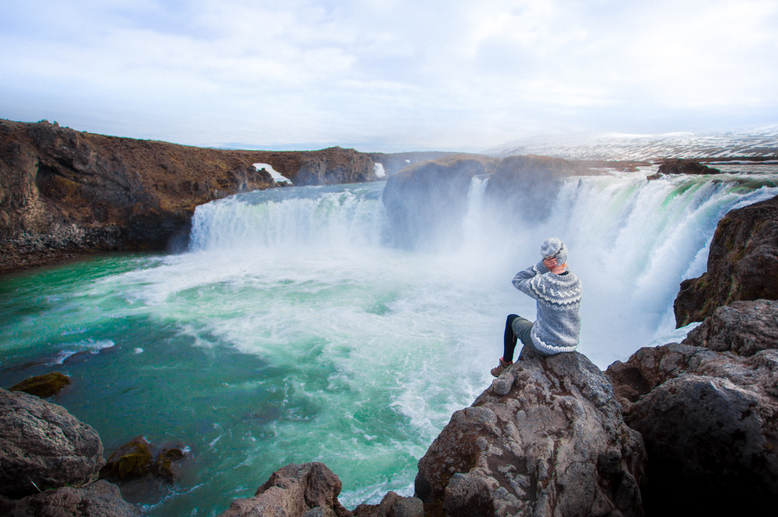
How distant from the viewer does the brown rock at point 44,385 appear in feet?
23.2

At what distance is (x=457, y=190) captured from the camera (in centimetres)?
1888

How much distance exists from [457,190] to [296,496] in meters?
17.1

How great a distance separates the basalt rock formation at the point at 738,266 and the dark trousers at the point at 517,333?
3423mm

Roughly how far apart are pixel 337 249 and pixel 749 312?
17.3m

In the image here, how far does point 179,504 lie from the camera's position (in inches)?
190

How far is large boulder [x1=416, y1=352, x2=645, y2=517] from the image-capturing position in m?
2.56

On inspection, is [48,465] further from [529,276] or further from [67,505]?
[529,276]

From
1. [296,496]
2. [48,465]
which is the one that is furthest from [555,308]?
[48,465]

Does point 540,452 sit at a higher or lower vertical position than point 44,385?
higher

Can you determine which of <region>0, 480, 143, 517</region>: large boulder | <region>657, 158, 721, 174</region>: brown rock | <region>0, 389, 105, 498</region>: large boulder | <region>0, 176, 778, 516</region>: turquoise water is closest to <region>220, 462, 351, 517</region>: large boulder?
<region>0, 176, 778, 516</region>: turquoise water

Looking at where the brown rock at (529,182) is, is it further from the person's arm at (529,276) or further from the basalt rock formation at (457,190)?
the person's arm at (529,276)

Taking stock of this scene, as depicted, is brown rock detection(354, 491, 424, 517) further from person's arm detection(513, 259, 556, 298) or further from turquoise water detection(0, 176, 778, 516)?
person's arm detection(513, 259, 556, 298)

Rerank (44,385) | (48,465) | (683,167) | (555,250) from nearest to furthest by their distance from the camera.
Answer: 1. (555,250)
2. (48,465)
3. (44,385)
4. (683,167)

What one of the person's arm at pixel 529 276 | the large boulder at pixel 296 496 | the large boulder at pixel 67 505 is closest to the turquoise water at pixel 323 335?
the large boulder at pixel 67 505
